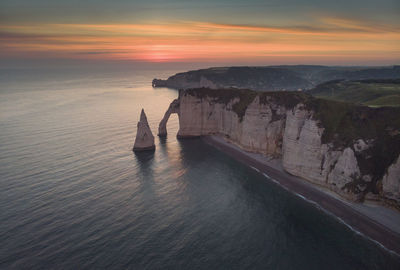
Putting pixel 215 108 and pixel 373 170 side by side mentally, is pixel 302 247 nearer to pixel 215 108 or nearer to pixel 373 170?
pixel 373 170

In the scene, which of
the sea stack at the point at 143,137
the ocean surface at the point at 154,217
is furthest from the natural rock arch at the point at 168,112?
the ocean surface at the point at 154,217

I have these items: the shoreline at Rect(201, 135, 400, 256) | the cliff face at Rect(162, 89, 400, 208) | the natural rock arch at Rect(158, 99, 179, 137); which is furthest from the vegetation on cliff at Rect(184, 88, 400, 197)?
the natural rock arch at Rect(158, 99, 179, 137)

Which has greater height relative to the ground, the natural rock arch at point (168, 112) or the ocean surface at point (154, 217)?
the natural rock arch at point (168, 112)

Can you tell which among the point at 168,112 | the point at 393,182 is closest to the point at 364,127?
the point at 393,182

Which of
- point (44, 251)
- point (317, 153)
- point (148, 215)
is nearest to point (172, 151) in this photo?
point (148, 215)

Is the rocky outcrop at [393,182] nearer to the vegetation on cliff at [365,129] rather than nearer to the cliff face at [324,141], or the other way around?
the cliff face at [324,141]

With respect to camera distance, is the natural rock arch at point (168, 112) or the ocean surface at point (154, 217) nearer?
the ocean surface at point (154, 217)

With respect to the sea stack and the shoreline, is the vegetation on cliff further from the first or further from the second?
the sea stack
